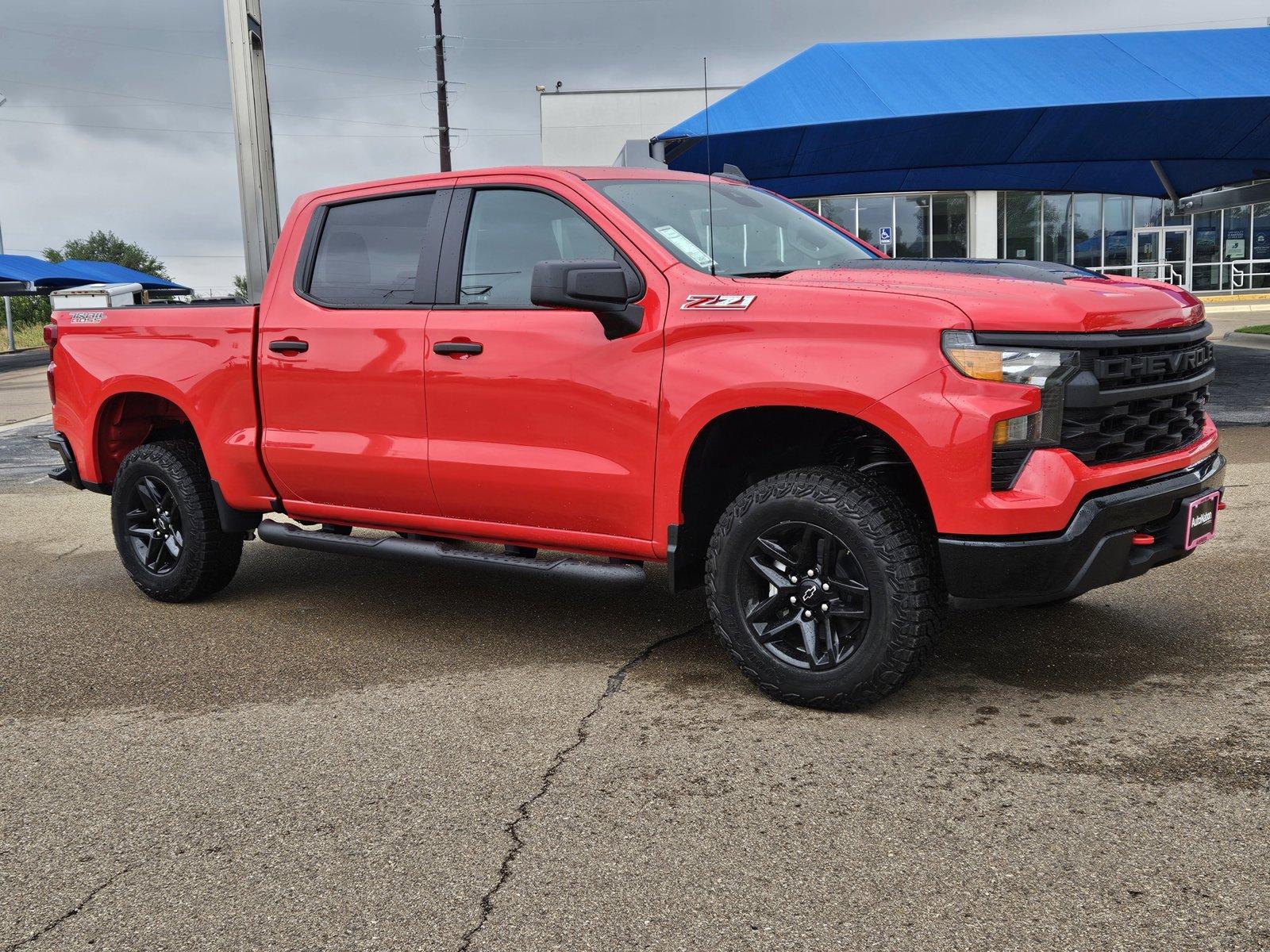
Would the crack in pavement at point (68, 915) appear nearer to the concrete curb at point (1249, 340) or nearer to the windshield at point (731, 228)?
the windshield at point (731, 228)

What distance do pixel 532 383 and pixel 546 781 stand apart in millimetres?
1558

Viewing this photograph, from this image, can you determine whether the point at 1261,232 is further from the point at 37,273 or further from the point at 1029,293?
the point at 37,273

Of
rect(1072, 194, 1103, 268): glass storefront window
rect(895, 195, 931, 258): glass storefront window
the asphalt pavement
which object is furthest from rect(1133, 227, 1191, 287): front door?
the asphalt pavement

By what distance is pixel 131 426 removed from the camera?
247 inches

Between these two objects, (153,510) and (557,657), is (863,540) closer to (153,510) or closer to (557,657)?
(557,657)

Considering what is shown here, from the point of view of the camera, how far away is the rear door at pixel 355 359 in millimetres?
4906

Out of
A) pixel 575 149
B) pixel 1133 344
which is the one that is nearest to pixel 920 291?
pixel 1133 344

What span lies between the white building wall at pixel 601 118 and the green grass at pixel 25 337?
Result: 2237cm

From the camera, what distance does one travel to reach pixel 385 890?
9.53 ft

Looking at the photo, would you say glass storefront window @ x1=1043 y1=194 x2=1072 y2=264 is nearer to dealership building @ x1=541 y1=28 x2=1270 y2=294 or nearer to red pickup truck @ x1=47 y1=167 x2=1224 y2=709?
dealership building @ x1=541 y1=28 x2=1270 y2=294

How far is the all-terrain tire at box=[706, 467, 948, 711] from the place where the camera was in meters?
3.80

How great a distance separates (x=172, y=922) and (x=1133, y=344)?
10.3ft

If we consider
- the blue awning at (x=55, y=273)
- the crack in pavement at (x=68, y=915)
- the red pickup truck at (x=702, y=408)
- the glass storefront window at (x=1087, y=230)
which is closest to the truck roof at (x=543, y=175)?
the red pickup truck at (x=702, y=408)

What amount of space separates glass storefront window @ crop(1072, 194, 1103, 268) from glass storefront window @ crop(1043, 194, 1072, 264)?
0.44 ft
